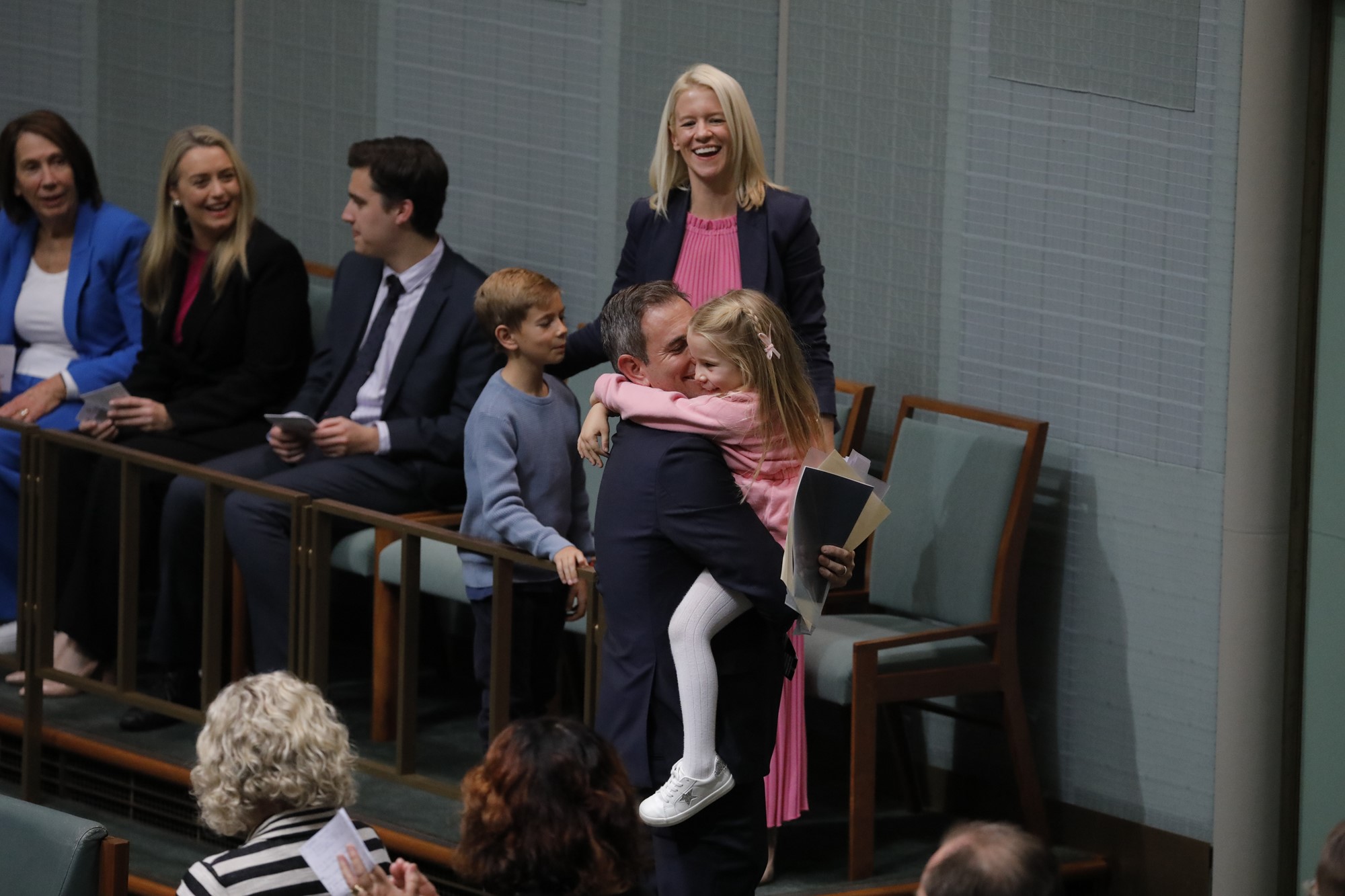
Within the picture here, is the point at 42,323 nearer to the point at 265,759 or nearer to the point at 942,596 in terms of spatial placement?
the point at 942,596

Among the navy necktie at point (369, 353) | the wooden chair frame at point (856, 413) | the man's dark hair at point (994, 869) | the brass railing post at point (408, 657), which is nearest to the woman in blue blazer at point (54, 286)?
the navy necktie at point (369, 353)

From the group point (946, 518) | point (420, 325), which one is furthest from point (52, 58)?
point (946, 518)

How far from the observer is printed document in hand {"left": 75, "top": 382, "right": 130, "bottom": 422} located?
5359 mm

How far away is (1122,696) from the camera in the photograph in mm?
4609

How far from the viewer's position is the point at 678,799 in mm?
3338

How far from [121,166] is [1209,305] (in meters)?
3.91

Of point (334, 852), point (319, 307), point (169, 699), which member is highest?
point (319, 307)

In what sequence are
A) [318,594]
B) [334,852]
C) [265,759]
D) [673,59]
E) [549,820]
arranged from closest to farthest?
[549,820], [334,852], [265,759], [318,594], [673,59]

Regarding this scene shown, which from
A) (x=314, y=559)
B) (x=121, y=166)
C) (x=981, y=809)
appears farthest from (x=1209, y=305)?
(x=121, y=166)

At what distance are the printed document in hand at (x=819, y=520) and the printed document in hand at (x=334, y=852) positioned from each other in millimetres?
836

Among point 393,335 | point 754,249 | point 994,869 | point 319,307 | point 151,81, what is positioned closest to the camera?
point 994,869

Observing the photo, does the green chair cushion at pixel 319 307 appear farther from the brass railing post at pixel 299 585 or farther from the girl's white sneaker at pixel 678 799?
the girl's white sneaker at pixel 678 799

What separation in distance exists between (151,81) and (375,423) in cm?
217

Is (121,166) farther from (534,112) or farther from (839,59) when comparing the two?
(839,59)
